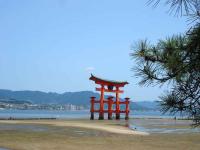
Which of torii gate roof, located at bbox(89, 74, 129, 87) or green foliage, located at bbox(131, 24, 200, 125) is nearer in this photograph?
green foliage, located at bbox(131, 24, 200, 125)

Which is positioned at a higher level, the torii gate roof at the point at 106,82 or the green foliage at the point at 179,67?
the torii gate roof at the point at 106,82

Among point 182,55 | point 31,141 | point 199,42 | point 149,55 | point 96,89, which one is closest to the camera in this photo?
point 199,42

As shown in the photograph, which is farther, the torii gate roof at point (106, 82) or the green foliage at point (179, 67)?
the torii gate roof at point (106, 82)

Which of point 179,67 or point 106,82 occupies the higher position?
point 106,82

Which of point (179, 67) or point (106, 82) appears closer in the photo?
point (179, 67)

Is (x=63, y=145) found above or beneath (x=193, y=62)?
beneath

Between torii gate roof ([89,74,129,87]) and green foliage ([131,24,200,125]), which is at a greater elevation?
torii gate roof ([89,74,129,87])

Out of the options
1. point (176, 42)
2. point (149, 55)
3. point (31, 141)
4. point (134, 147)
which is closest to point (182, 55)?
point (176, 42)

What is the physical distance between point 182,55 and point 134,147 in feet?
49.9

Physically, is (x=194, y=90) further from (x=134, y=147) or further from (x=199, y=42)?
(x=134, y=147)

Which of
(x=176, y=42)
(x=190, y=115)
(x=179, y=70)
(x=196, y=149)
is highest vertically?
(x=176, y=42)

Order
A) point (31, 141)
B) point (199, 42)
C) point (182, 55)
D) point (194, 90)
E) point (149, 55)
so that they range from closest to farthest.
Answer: point (199, 42) < point (194, 90) < point (182, 55) < point (149, 55) < point (31, 141)

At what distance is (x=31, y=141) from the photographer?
20562 mm

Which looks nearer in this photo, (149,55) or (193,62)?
(193,62)
